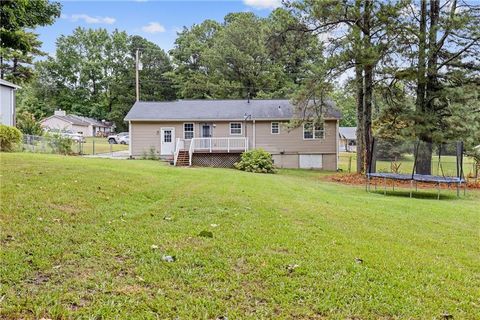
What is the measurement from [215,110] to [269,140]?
4055mm

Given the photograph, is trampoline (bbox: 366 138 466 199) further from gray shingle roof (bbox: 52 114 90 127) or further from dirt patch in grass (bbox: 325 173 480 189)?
gray shingle roof (bbox: 52 114 90 127)

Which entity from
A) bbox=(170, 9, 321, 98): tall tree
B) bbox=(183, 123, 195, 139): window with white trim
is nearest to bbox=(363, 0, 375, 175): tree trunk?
bbox=(183, 123, 195, 139): window with white trim

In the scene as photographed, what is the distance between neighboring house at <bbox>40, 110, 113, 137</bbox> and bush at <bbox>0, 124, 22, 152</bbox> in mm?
28504

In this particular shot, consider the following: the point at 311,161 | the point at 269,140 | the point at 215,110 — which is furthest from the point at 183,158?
the point at 311,161

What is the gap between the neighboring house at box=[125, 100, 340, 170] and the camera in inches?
886

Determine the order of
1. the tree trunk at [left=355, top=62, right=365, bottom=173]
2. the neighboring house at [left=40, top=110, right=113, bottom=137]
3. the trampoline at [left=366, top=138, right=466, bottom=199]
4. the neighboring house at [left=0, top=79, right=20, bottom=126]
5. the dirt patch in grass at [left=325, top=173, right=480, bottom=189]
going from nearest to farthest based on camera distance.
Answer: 1. the trampoline at [left=366, top=138, right=466, bottom=199]
2. the dirt patch in grass at [left=325, top=173, right=480, bottom=189]
3. the tree trunk at [left=355, top=62, right=365, bottom=173]
4. the neighboring house at [left=0, top=79, right=20, bottom=126]
5. the neighboring house at [left=40, top=110, right=113, bottom=137]

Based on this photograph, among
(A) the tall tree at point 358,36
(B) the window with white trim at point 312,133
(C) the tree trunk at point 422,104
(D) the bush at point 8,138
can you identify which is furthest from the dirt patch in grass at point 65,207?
(B) the window with white trim at point 312,133

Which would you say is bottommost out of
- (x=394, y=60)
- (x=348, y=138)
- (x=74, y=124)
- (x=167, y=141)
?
(x=167, y=141)

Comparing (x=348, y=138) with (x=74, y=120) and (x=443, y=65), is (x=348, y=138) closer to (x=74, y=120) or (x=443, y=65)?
(x=74, y=120)

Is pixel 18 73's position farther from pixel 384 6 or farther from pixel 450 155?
pixel 450 155

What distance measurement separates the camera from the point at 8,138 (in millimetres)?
14320

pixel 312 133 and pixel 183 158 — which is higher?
pixel 312 133

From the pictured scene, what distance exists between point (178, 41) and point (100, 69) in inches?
534

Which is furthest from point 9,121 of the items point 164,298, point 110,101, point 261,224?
point 110,101
